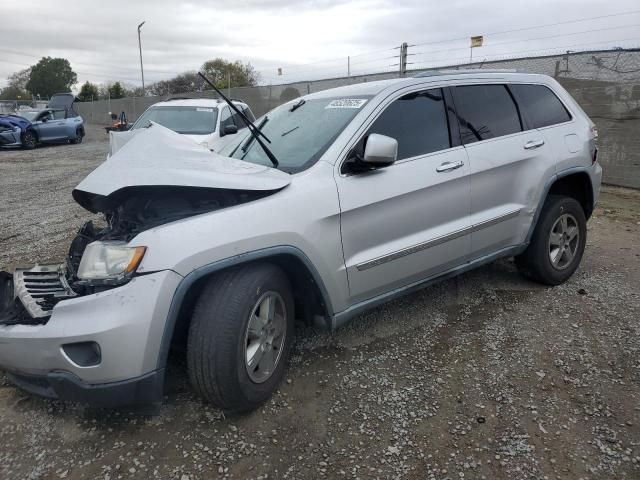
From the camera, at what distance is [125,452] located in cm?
254

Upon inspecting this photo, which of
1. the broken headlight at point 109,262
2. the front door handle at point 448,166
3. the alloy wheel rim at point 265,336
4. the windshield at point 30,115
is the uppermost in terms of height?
the windshield at point 30,115

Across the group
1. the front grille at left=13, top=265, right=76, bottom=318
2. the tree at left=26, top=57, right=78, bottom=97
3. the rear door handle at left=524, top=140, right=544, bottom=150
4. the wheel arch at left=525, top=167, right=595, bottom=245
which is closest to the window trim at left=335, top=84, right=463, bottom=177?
the rear door handle at left=524, top=140, right=544, bottom=150

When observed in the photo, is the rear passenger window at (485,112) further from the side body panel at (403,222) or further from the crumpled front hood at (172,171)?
the crumpled front hood at (172,171)

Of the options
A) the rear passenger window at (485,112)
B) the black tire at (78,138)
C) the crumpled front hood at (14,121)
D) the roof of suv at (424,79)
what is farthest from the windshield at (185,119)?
the black tire at (78,138)

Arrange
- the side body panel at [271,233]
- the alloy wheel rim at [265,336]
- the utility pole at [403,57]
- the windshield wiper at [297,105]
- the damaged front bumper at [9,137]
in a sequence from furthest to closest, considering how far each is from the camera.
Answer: the damaged front bumper at [9,137] → the utility pole at [403,57] → the windshield wiper at [297,105] → the alloy wheel rim at [265,336] → the side body panel at [271,233]

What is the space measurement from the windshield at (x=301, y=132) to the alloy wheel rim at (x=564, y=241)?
7.20 feet

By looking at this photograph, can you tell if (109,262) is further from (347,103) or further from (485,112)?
(485,112)

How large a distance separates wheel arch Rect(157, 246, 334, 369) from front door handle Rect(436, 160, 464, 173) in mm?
1217

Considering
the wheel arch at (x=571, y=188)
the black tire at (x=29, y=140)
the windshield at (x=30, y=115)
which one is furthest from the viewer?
the windshield at (x=30, y=115)

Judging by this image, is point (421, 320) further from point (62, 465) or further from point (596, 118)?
point (596, 118)

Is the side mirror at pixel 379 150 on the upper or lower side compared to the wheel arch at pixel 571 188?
upper

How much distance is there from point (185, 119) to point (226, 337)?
25.9 feet

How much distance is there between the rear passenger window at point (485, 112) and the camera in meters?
3.81

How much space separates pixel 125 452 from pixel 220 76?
194ft
